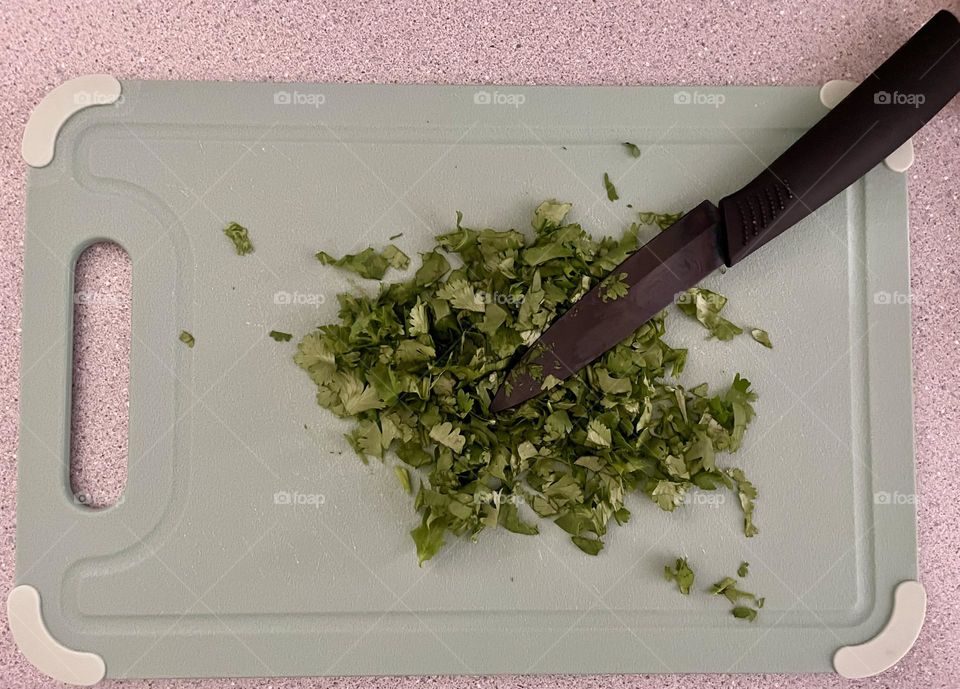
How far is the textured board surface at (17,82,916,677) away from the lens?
3.42ft

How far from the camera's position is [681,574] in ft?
3.39

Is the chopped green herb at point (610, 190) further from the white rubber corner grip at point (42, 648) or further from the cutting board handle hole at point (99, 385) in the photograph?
the white rubber corner grip at point (42, 648)

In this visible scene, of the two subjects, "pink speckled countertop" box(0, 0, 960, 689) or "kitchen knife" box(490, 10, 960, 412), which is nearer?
"kitchen knife" box(490, 10, 960, 412)

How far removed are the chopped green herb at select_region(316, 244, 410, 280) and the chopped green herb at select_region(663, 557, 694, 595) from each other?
62 cm

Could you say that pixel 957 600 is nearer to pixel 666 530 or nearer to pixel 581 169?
pixel 666 530

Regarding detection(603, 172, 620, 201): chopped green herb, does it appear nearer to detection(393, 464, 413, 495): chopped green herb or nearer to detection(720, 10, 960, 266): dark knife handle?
detection(720, 10, 960, 266): dark knife handle

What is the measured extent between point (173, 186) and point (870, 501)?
120 cm

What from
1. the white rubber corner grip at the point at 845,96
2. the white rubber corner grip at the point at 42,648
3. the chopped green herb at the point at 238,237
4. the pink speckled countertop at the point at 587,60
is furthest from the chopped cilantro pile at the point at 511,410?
the white rubber corner grip at the point at 42,648

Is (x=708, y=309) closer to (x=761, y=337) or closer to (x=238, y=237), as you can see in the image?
(x=761, y=337)

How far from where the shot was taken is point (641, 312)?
3.19 feet

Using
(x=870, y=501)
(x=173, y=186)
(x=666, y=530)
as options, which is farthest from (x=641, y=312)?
(x=173, y=186)

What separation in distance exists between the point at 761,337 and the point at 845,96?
1.34 feet

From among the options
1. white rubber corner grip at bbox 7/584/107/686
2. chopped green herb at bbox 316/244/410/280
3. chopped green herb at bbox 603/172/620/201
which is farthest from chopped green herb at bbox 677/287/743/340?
white rubber corner grip at bbox 7/584/107/686

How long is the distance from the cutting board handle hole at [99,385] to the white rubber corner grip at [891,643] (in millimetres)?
1170
